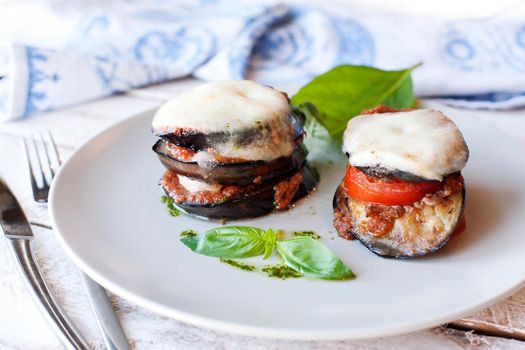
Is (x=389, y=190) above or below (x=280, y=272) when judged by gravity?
above

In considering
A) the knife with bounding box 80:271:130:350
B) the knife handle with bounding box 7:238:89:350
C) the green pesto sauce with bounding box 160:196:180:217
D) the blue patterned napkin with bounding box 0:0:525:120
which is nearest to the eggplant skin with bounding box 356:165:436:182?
the green pesto sauce with bounding box 160:196:180:217

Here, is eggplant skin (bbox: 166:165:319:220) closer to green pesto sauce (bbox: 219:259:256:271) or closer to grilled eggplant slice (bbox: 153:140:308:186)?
grilled eggplant slice (bbox: 153:140:308:186)

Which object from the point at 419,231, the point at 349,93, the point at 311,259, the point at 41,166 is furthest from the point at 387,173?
the point at 41,166

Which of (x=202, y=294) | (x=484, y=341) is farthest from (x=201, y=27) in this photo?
(x=484, y=341)

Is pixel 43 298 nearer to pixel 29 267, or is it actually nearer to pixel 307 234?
pixel 29 267

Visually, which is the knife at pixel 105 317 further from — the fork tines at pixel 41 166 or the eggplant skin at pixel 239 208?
the fork tines at pixel 41 166

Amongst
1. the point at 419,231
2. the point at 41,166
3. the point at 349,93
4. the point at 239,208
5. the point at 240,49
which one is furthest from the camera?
the point at 240,49
